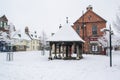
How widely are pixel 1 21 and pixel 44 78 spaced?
49275 mm

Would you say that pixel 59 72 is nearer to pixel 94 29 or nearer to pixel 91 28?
pixel 94 29

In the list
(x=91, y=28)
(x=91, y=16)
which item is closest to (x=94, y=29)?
(x=91, y=28)

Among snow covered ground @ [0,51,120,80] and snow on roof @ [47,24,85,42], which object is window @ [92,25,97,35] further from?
snow covered ground @ [0,51,120,80]

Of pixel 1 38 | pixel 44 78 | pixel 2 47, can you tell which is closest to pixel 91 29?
pixel 1 38

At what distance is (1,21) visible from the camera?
194ft

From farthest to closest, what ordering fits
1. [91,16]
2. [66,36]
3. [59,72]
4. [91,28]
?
[91,16]
[91,28]
[66,36]
[59,72]

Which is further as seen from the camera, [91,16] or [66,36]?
[91,16]

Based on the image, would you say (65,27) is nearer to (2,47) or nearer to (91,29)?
(91,29)

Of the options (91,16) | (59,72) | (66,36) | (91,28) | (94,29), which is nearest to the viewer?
(59,72)

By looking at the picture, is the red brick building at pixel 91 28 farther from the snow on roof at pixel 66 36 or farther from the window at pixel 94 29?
the snow on roof at pixel 66 36

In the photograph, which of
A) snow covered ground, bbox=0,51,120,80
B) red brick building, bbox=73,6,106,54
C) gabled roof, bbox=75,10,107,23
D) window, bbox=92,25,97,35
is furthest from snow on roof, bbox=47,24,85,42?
gabled roof, bbox=75,10,107,23

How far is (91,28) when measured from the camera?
42812 millimetres

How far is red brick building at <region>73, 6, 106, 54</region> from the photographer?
41.8 meters

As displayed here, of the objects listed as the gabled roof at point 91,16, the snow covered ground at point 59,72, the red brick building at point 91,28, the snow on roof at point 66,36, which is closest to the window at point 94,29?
the red brick building at point 91,28
